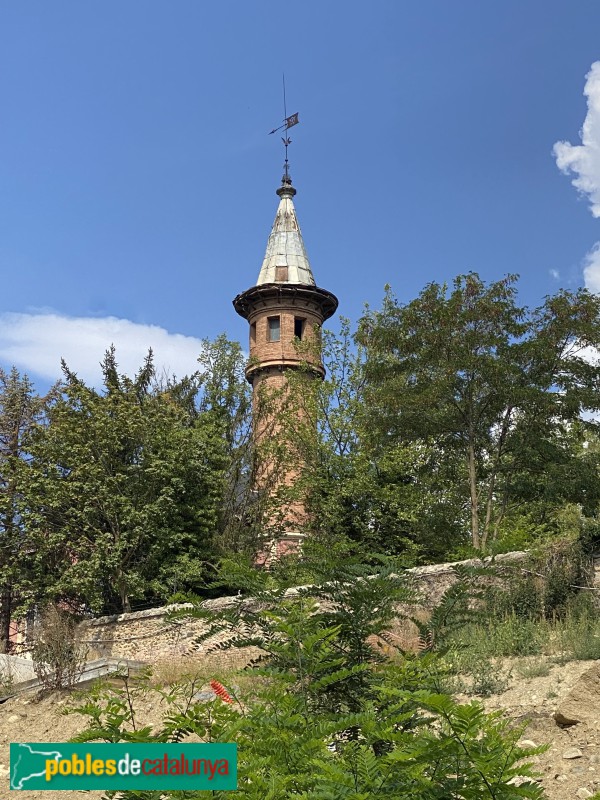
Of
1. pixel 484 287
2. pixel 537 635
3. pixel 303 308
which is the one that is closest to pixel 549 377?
pixel 484 287

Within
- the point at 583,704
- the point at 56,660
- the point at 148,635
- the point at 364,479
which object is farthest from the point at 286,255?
the point at 583,704

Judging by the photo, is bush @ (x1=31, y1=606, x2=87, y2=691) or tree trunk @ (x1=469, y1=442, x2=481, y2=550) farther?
tree trunk @ (x1=469, y1=442, x2=481, y2=550)

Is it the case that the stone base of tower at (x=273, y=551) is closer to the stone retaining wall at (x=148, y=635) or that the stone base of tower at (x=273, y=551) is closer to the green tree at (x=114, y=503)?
the green tree at (x=114, y=503)

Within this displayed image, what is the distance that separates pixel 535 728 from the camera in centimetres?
688

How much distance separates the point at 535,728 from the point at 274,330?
24666mm

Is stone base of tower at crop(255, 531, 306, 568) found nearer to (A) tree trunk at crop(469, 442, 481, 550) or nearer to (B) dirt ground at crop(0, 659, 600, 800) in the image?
(A) tree trunk at crop(469, 442, 481, 550)

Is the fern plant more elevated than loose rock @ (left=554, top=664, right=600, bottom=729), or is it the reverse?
the fern plant

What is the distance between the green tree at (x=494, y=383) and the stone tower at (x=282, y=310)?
8612 mm

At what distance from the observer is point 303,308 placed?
30.8m

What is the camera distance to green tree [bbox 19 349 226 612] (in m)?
19.7

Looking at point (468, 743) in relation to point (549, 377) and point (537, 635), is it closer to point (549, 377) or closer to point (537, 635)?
point (537, 635)

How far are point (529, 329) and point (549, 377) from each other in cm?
135

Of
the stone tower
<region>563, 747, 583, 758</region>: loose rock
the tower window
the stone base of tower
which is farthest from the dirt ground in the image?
the tower window

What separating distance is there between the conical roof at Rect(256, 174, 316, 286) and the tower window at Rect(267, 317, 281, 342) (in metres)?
1.60
